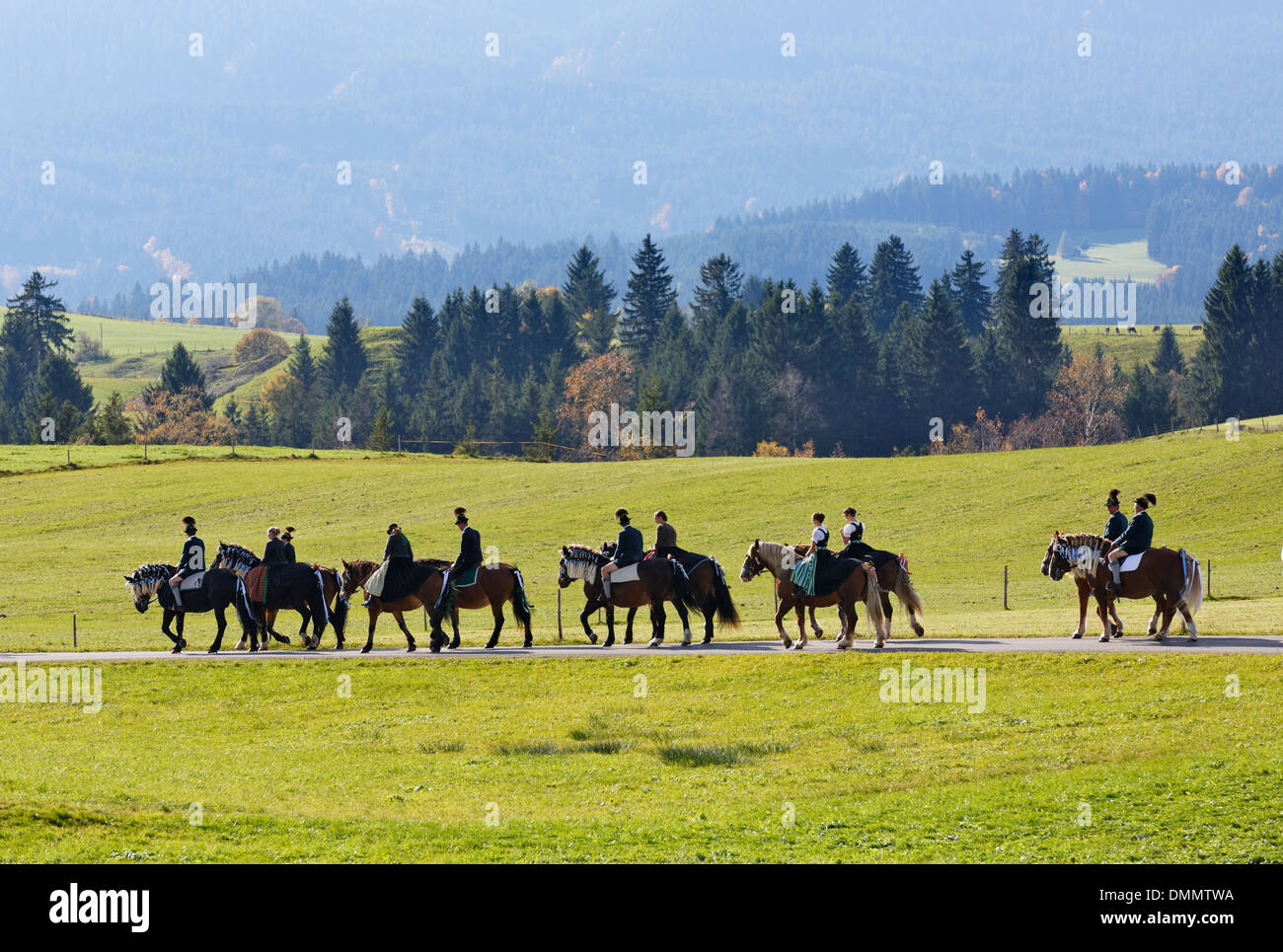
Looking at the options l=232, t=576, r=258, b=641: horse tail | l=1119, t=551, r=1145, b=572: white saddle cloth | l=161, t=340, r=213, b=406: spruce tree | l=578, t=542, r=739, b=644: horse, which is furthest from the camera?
l=161, t=340, r=213, b=406: spruce tree

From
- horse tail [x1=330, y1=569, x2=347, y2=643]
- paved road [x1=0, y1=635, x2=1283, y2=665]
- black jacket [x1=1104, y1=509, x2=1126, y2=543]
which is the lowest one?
paved road [x1=0, y1=635, x2=1283, y2=665]

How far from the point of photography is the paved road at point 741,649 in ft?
88.0

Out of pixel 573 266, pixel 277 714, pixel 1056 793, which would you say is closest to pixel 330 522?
pixel 277 714

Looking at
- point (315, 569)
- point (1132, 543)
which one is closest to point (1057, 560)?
point (1132, 543)

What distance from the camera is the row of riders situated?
27.9 meters

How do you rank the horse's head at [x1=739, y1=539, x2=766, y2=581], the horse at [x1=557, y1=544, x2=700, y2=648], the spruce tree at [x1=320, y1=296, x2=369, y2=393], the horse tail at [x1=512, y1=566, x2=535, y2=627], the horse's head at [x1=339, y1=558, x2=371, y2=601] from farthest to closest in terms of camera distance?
the spruce tree at [x1=320, y1=296, x2=369, y2=393], the horse's head at [x1=339, y1=558, x2=371, y2=601], the horse tail at [x1=512, y1=566, x2=535, y2=627], the horse at [x1=557, y1=544, x2=700, y2=648], the horse's head at [x1=739, y1=539, x2=766, y2=581]

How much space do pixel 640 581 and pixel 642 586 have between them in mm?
133

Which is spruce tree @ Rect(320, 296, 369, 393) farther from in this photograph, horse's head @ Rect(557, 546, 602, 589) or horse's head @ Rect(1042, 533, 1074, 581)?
horse's head @ Rect(1042, 533, 1074, 581)

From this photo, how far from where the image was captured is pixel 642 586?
30.4 m

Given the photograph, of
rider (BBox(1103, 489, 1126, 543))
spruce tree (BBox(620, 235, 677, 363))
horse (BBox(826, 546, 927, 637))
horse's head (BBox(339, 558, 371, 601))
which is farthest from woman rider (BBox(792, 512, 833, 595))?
spruce tree (BBox(620, 235, 677, 363))

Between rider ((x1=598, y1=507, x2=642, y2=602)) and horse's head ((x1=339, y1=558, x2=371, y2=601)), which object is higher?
rider ((x1=598, y1=507, x2=642, y2=602))

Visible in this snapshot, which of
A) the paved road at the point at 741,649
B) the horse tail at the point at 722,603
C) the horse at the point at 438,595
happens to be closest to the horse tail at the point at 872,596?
the paved road at the point at 741,649

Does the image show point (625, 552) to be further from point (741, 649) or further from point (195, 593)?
point (195, 593)

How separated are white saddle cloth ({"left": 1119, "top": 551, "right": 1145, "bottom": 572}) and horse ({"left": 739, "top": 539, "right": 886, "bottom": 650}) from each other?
195 inches
